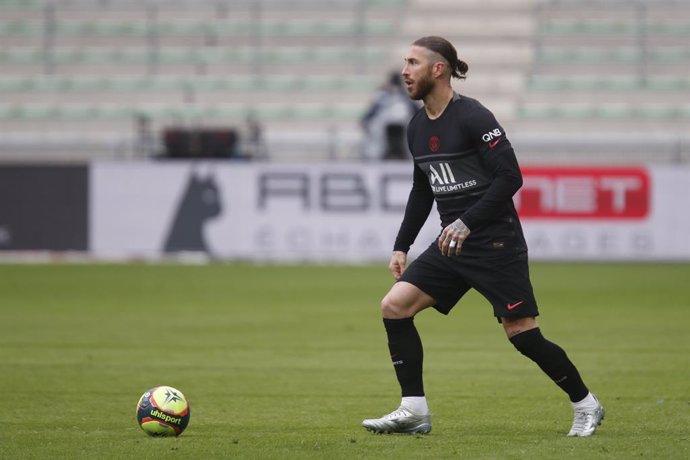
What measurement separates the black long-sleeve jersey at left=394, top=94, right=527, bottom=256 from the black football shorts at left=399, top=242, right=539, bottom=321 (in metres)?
0.07

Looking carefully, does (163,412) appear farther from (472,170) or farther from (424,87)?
(424,87)

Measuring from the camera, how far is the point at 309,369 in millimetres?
10242

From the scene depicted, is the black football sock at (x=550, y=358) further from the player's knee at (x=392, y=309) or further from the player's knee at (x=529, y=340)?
the player's knee at (x=392, y=309)

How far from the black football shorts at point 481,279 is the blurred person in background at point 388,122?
58.8 ft

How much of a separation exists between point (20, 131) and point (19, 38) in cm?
343

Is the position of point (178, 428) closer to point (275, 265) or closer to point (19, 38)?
point (275, 265)

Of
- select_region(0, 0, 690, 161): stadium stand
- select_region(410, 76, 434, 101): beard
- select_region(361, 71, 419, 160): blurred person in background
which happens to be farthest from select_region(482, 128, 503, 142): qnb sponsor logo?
select_region(0, 0, 690, 161): stadium stand

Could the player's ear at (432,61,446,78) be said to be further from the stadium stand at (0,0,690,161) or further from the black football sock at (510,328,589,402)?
the stadium stand at (0,0,690,161)

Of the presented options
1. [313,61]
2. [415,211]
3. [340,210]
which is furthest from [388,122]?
[415,211]

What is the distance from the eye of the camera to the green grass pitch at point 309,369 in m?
6.72

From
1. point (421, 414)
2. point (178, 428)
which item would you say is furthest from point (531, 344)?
point (178, 428)

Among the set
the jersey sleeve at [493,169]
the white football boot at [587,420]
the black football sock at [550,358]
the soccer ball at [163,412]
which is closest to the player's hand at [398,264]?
the jersey sleeve at [493,169]

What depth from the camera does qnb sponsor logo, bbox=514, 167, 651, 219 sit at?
22547 mm

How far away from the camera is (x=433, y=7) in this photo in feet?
106
